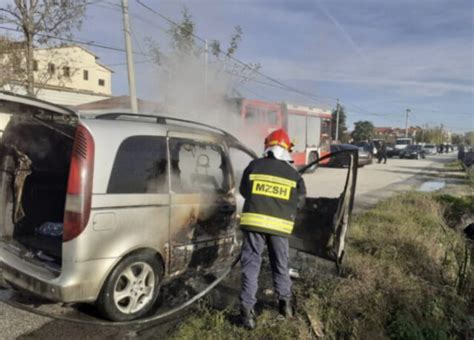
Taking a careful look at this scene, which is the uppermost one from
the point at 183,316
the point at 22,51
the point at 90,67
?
the point at 90,67

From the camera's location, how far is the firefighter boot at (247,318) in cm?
355

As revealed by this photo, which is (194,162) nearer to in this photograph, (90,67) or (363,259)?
(363,259)

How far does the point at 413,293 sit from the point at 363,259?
1073 mm

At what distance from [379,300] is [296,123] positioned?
15126 millimetres

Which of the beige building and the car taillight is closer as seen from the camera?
the car taillight

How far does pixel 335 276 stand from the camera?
4.68m

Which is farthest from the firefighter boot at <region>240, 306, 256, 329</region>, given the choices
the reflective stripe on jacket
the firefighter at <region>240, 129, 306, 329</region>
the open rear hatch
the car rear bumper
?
the open rear hatch

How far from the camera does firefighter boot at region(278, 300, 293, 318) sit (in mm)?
3768

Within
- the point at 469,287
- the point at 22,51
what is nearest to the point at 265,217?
the point at 469,287

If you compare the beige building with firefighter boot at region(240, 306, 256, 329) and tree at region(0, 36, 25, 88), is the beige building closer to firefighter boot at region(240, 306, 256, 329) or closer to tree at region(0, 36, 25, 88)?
tree at region(0, 36, 25, 88)

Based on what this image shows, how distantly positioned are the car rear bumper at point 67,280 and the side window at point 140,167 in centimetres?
63

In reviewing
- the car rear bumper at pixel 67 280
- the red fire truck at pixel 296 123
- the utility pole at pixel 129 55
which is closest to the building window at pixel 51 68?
the utility pole at pixel 129 55

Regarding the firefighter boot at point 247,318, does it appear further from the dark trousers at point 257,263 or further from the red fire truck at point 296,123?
the red fire truck at point 296,123

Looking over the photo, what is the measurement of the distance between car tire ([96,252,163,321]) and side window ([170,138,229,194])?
29.0 inches
